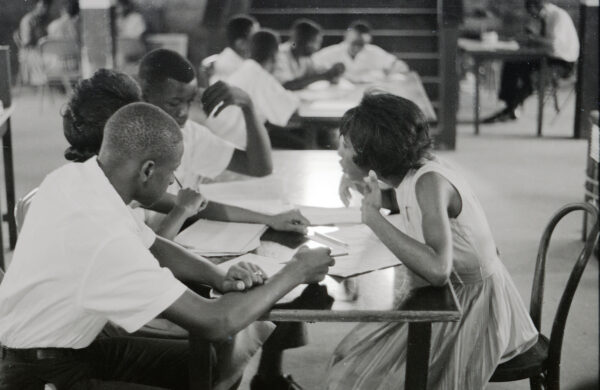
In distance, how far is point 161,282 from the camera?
4.48 feet

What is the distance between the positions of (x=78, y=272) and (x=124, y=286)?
0.11 m

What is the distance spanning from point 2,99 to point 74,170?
2598 mm

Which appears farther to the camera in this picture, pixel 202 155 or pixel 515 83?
pixel 515 83

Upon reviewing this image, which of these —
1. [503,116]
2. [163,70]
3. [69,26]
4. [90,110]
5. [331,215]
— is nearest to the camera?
[90,110]

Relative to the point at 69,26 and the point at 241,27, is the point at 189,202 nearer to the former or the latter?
the point at 241,27

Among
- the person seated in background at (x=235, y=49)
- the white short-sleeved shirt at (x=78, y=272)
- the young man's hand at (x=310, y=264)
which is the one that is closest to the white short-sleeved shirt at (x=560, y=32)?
the person seated in background at (x=235, y=49)

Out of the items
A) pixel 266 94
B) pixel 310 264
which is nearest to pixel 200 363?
pixel 310 264

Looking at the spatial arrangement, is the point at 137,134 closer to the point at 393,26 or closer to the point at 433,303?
the point at 433,303

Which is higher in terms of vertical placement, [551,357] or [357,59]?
[357,59]

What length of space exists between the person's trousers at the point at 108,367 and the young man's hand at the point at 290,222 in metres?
0.43

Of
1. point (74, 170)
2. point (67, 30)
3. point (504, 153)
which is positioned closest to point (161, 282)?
point (74, 170)

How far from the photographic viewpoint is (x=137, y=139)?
1.49m

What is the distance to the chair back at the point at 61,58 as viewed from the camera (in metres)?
7.87

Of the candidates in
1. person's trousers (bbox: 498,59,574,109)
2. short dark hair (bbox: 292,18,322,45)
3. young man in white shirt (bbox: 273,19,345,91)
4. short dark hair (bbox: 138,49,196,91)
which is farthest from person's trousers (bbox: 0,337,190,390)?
person's trousers (bbox: 498,59,574,109)
